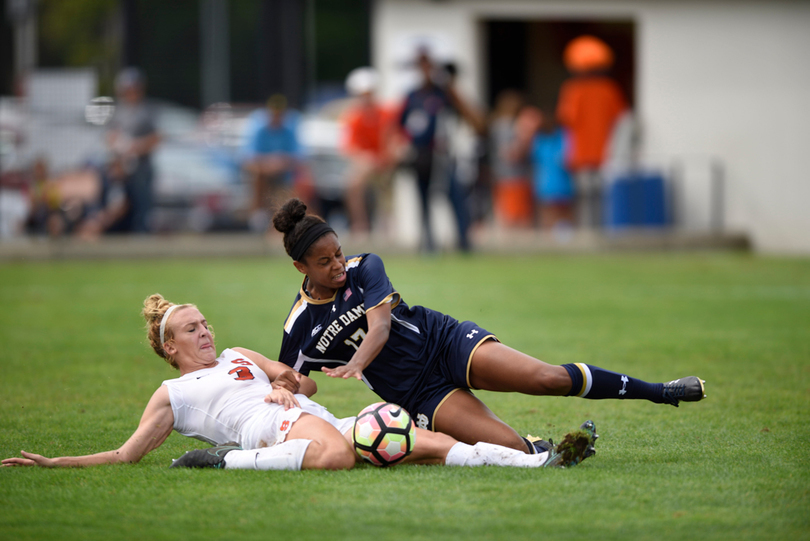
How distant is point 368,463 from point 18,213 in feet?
50.5

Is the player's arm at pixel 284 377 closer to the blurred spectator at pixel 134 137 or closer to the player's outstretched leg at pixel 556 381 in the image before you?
the player's outstretched leg at pixel 556 381

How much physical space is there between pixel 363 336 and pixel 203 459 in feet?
3.08

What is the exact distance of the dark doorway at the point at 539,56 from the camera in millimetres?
22922

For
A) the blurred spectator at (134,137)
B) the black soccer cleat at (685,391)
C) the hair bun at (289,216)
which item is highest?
the blurred spectator at (134,137)

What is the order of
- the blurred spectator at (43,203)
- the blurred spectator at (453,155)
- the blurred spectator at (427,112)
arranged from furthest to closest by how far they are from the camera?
the blurred spectator at (43,203) → the blurred spectator at (453,155) → the blurred spectator at (427,112)

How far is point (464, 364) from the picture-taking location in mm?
4805

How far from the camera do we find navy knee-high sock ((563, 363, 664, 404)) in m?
4.73

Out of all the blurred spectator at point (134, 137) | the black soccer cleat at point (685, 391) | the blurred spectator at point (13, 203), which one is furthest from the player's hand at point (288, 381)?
the blurred spectator at point (13, 203)

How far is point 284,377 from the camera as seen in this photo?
191 inches

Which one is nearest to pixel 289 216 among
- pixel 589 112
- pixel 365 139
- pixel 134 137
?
pixel 365 139

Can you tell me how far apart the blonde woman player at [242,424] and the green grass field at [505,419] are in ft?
A: 0.32

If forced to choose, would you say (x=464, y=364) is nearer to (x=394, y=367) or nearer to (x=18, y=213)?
(x=394, y=367)

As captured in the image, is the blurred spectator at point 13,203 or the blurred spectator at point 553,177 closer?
the blurred spectator at point 553,177

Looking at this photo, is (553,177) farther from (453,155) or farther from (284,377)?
(284,377)
